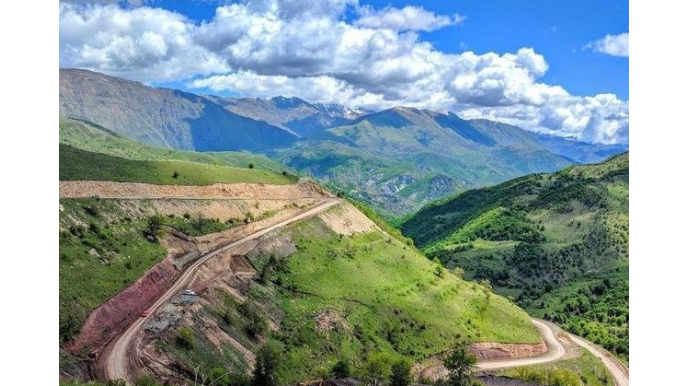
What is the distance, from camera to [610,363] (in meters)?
119

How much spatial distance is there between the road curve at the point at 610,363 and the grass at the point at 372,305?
17.1 meters

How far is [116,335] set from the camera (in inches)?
2357

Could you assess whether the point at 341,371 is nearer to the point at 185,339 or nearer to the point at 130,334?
the point at 185,339

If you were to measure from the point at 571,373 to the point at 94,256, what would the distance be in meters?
82.8

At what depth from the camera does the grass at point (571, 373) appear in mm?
95375

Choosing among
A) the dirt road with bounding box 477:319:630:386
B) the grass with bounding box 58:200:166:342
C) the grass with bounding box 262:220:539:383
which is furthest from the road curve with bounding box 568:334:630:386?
the grass with bounding box 58:200:166:342

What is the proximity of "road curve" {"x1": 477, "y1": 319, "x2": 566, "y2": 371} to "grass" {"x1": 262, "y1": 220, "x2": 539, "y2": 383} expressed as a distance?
172 inches

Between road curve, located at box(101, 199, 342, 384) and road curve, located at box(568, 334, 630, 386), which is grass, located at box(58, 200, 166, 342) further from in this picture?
road curve, located at box(568, 334, 630, 386)

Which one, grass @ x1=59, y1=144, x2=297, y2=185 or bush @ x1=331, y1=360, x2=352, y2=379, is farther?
grass @ x1=59, y1=144, x2=297, y2=185

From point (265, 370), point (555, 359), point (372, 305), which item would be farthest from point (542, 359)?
point (265, 370)

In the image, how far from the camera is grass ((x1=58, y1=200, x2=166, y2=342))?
5900 cm
